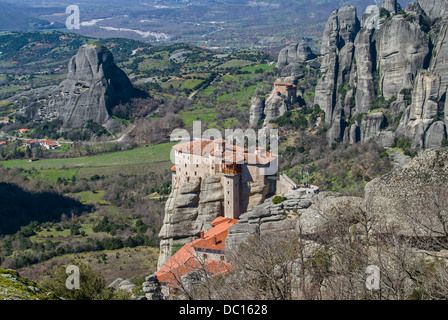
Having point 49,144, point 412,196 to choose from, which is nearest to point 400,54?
point 412,196

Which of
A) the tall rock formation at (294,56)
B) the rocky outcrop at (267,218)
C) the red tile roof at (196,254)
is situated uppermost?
the tall rock formation at (294,56)

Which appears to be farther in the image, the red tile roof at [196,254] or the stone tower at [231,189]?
the stone tower at [231,189]

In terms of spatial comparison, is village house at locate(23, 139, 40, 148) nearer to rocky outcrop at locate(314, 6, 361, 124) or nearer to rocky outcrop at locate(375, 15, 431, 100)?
rocky outcrop at locate(314, 6, 361, 124)

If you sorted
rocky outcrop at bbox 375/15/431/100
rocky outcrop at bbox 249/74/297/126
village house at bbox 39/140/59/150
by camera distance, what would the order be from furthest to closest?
1. village house at bbox 39/140/59/150
2. rocky outcrop at bbox 249/74/297/126
3. rocky outcrop at bbox 375/15/431/100

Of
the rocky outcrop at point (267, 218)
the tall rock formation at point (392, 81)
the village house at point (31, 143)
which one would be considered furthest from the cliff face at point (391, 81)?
the village house at point (31, 143)

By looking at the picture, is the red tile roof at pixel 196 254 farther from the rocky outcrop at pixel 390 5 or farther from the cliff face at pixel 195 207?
the rocky outcrop at pixel 390 5

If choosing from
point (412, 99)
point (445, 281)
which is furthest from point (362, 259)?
point (412, 99)

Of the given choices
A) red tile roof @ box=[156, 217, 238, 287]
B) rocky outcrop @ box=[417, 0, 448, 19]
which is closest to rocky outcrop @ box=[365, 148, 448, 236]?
red tile roof @ box=[156, 217, 238, 287]
